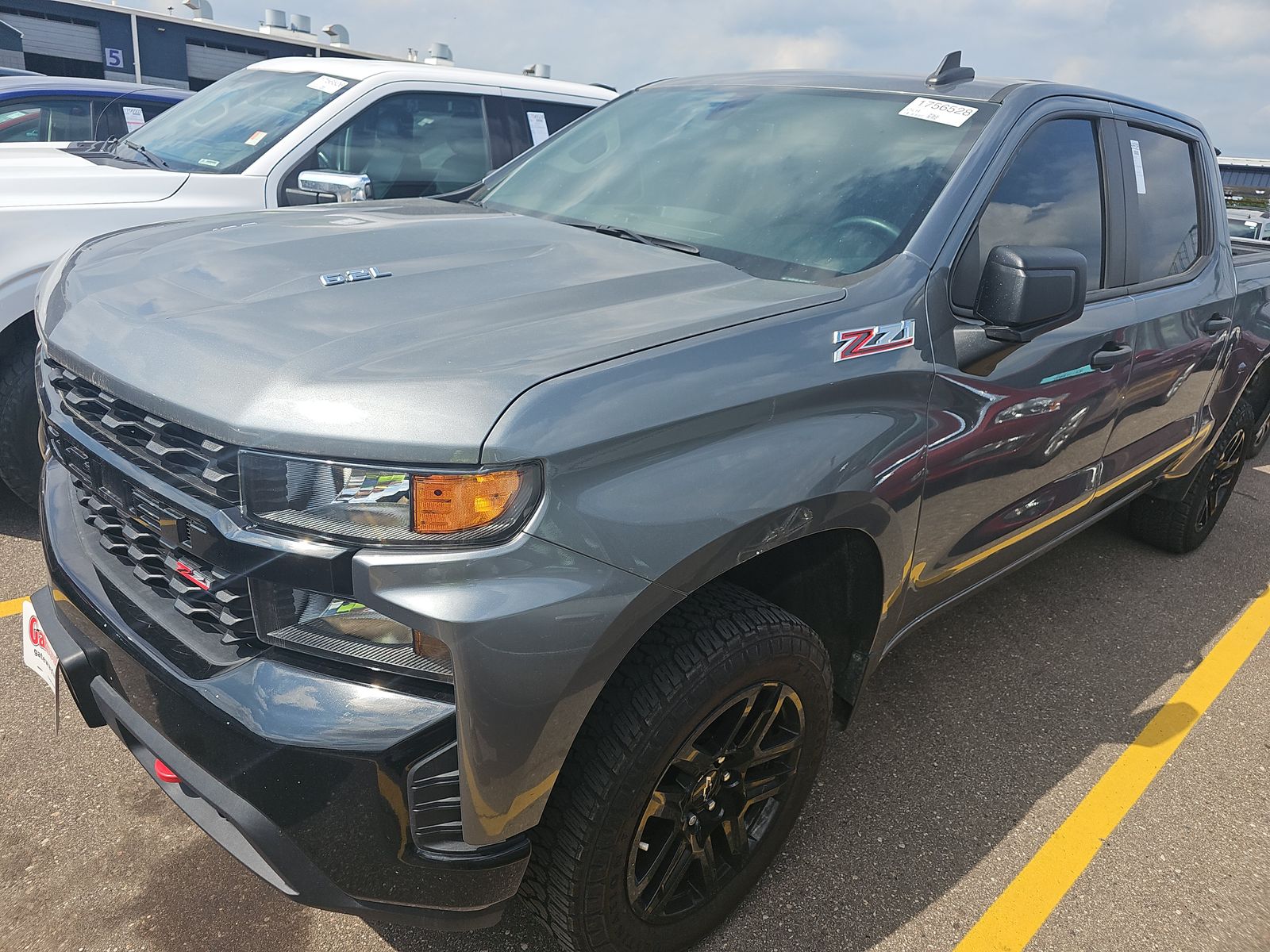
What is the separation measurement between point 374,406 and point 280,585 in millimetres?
331

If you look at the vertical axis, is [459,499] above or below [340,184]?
below

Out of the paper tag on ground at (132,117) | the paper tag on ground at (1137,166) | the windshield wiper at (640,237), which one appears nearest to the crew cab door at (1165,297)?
the paper tag on ground at (1137,166)

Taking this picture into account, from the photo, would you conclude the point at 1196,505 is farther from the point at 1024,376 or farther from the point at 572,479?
the point at 572,479

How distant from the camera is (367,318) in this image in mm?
1741

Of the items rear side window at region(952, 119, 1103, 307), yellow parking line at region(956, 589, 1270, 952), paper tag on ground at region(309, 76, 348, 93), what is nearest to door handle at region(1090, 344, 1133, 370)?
rear side window at region(952, 119, 1103, 307)

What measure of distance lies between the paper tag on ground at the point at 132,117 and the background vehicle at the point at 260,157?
1886 millimetres

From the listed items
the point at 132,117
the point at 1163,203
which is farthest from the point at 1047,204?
the point at 132,117

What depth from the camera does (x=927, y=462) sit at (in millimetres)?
2150

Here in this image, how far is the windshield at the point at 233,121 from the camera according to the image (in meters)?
4.31

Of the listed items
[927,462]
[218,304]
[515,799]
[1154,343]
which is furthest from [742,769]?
[1154,343]

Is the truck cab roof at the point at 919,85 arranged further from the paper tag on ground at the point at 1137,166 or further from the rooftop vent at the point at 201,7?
the rooftop vent at the point at 201,7

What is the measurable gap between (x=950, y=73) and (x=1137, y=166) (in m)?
0.87

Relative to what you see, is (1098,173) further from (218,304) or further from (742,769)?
(218,304)

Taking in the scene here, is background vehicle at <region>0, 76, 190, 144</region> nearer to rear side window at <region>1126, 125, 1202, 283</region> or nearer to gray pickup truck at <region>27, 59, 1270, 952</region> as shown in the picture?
gray pickup truck at <region>27, 59, 1270, 952</region>
